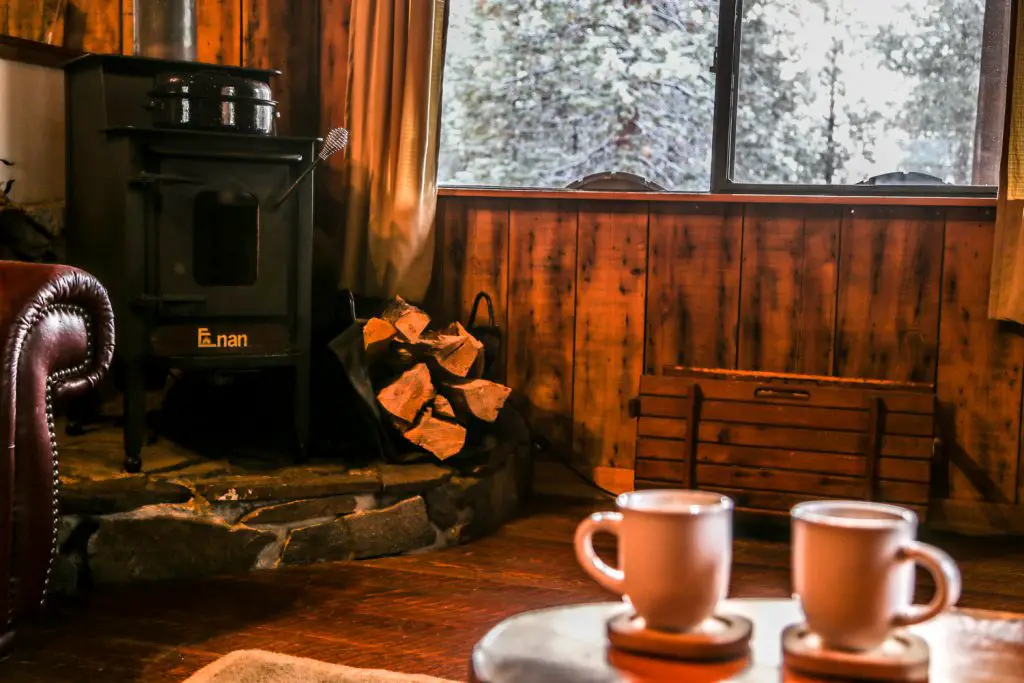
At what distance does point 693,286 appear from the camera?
3068 mm

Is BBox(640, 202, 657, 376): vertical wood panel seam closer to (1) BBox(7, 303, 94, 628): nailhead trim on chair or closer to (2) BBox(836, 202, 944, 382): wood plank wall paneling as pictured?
(2) BBox(836, 202, 944, 382): wood plank wall paneling

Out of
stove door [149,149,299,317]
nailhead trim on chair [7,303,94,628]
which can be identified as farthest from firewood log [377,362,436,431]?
nailhead trim on chair [7,303,94,628]

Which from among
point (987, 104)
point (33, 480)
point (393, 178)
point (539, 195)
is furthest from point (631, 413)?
point (33, 480)

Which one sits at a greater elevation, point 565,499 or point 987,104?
point 987,104

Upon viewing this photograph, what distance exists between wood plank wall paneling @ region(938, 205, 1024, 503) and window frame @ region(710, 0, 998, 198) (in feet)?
1.06

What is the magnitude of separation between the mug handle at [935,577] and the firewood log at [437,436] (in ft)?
6.45

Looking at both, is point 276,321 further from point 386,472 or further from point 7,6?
point 7,6

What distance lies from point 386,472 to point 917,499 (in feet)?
4.43

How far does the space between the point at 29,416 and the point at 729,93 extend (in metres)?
2.09

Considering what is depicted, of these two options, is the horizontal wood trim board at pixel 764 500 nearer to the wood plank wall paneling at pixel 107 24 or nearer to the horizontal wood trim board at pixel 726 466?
the horizontal wood trim board at pixel 726 466

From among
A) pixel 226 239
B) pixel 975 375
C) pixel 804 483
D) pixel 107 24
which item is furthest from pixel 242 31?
pixel 975 375

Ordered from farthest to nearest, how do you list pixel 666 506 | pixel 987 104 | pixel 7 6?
1. pixel 7 6
2. pixel 987 104
3. pixel 666 506

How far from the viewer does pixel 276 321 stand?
262 centimetres

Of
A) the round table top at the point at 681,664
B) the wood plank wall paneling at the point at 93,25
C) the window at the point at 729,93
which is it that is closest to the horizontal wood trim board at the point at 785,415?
the window at the point at 729,93
